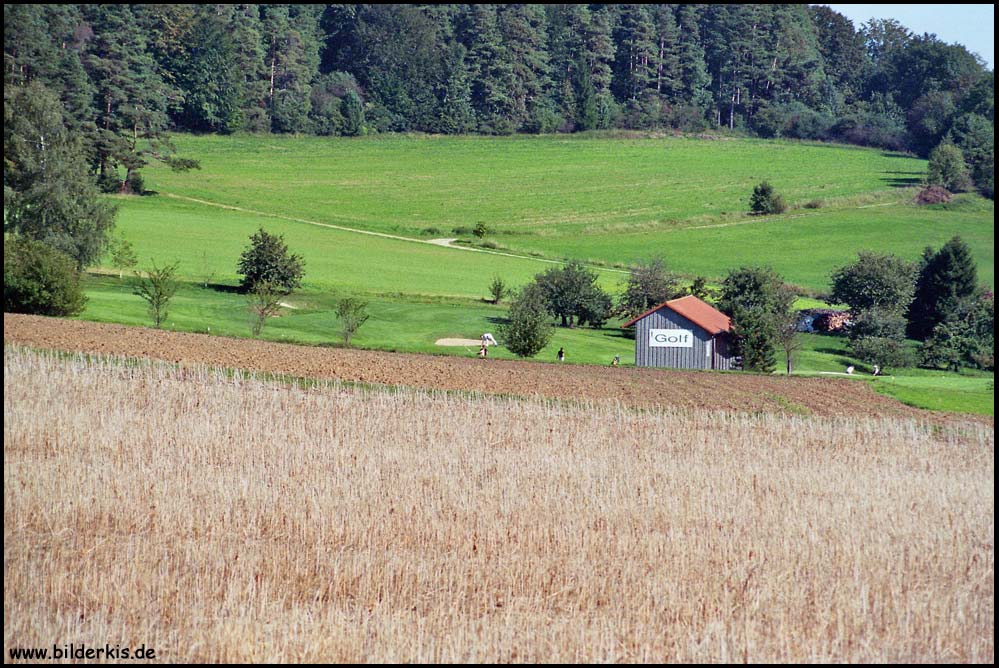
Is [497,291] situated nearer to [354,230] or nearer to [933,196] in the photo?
[354,230]

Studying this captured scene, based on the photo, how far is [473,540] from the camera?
13.4m

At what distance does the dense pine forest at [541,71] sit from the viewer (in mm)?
97625

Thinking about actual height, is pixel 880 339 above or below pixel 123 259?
below

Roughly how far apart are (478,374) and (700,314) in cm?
1727

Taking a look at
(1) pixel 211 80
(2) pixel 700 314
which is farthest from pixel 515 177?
(2) pixel 700 314

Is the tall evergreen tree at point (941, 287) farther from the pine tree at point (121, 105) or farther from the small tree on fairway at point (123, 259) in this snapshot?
the pine tree at point (121, 105)

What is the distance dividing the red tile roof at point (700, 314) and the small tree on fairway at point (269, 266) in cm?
1708

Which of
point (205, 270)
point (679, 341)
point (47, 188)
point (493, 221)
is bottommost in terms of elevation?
point (679, 341)

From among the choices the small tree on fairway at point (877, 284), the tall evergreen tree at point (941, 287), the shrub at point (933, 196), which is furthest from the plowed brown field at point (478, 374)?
the shrub at point (933, 196)

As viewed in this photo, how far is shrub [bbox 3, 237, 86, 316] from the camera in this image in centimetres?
3534

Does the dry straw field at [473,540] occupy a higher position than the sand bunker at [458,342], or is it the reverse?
the dry straw field at [473,540]

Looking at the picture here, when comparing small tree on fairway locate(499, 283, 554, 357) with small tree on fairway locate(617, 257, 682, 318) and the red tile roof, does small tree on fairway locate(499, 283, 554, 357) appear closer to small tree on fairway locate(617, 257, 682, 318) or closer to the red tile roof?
the red tile roof

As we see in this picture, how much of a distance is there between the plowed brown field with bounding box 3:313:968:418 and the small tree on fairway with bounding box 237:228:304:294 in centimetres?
1976

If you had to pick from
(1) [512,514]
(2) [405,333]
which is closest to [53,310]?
(2) [405,333]
